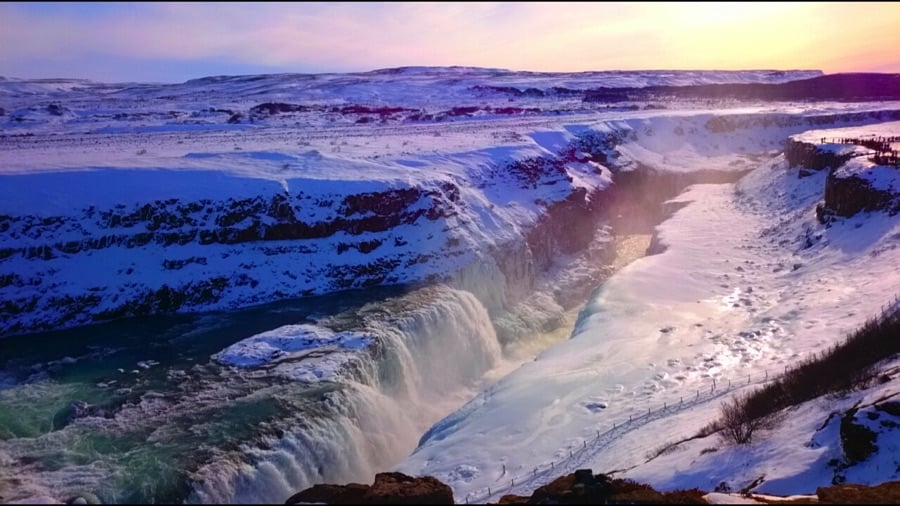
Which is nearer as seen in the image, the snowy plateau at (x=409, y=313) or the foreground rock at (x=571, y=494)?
the foreground rock at (x=571, y=494)

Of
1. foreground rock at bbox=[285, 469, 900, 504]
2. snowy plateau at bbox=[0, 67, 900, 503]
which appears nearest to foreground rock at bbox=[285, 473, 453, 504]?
foreground rock at bbox=[285, 469, 900, 504]

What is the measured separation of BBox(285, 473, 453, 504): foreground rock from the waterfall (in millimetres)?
2387

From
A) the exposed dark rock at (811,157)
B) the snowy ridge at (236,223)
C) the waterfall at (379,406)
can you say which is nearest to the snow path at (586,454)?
the waterfall at (379,406)

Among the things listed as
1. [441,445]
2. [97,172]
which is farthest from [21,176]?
[441,445]

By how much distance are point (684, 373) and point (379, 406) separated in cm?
921

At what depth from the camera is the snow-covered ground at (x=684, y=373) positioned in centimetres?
1218

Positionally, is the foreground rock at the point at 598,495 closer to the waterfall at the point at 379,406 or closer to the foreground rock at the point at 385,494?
the foreground rock at the point at 385,494

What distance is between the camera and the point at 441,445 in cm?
1719

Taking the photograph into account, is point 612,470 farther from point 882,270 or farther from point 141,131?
point 141,131

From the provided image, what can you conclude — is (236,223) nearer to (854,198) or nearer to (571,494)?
(571,494)

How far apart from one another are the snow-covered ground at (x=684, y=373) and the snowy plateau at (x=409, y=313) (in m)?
0.10

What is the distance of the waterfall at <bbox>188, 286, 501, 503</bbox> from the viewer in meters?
14.6

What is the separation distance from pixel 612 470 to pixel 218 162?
25576 mm

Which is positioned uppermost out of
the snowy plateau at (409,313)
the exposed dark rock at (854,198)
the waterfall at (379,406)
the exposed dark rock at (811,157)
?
the exposed dark rock at (811,157)
